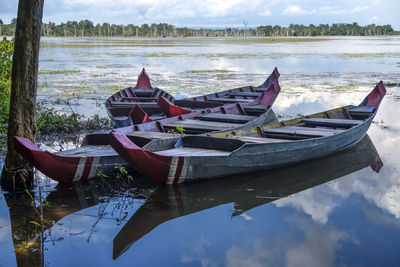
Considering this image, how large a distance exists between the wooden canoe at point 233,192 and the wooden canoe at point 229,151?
15 centimetres

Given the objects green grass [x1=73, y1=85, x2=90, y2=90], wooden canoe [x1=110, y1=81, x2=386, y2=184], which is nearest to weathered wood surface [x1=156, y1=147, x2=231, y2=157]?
wooden canoe [x1=110, y1=81, x2=386, y2=184]

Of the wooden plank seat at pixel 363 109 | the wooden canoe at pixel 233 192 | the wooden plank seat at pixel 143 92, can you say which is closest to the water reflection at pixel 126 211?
the wooden canoe at pixel 233 192

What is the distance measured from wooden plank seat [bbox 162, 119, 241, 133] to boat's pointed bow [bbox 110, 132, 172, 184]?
1989 mm

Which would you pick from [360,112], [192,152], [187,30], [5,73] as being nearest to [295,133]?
[192,152]

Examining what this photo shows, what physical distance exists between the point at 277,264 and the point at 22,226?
3.06m

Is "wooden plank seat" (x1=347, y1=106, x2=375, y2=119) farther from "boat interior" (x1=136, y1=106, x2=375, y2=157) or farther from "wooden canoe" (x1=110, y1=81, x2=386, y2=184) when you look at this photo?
"wooden canoe" (x1=110, y1=81, x2=386, y2=184)

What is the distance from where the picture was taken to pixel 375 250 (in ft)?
17.3

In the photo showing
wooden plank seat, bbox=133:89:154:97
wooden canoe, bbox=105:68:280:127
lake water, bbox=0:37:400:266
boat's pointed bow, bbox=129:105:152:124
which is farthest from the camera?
wooden plank seat, bbox=133:89:154:97

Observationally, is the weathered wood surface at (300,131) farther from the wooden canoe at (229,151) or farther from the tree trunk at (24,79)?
the tree trunk at (24,79)

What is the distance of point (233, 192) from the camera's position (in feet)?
22.9

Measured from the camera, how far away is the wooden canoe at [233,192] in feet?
19.3

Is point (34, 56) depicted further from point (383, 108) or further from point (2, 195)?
point (383, 108)

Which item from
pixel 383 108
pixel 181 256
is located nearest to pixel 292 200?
pixel 181 256

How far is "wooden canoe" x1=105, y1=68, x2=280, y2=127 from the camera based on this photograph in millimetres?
9466
